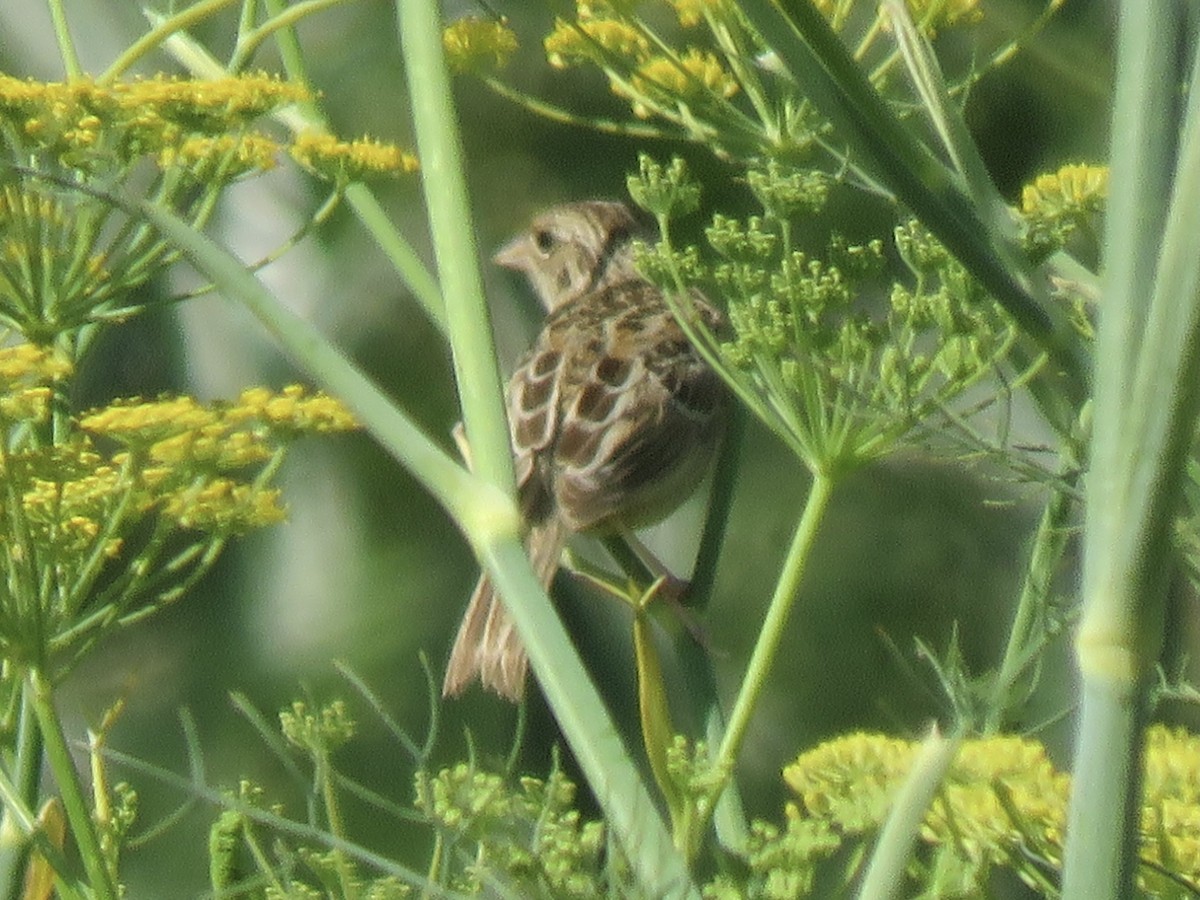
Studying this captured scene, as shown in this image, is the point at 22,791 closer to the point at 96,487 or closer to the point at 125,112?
the point at 96,487

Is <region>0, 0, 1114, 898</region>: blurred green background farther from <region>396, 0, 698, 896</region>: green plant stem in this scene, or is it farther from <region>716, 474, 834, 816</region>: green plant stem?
<region>396, 0, 698, 896</region>: green plant stem

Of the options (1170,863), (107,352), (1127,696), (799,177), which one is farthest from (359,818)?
(1127,696)

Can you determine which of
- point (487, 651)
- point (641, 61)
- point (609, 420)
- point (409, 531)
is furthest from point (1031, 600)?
point (409, 531)

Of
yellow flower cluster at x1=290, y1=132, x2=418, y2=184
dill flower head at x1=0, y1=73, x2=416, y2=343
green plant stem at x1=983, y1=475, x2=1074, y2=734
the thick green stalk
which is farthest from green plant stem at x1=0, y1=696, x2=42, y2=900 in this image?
the thick green stalk

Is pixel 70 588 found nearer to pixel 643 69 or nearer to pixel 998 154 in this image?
pixel 643 69

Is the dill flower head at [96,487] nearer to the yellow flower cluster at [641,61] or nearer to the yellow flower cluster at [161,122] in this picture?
the yellow flower cluster at [161,122]

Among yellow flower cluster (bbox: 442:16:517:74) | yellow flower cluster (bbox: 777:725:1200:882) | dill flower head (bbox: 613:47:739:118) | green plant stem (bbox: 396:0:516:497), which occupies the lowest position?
yellow flower cluster (bbox: 777:725:1200:882)

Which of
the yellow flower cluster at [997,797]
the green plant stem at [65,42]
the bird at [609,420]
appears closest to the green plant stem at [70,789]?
the yellow flower cluster at [997,797]

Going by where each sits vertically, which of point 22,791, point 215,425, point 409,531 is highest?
point 215,425
